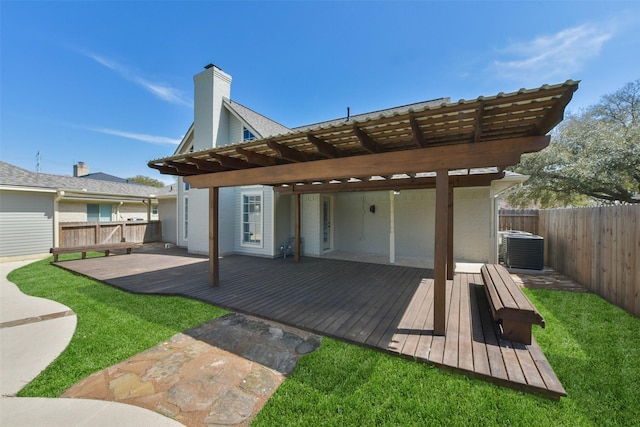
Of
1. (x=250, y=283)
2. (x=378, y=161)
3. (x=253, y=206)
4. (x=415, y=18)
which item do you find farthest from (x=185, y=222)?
(x=415, y=18)

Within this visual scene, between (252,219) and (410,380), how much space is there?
8134mm

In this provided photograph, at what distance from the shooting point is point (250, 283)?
5.84 metres

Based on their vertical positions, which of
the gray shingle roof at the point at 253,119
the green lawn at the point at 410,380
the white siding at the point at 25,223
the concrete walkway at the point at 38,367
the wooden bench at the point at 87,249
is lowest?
the concrete walkway at the point at 38,367

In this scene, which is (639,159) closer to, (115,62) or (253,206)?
(253,206)

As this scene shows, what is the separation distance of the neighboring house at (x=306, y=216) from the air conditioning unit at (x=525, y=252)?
4.02 ft

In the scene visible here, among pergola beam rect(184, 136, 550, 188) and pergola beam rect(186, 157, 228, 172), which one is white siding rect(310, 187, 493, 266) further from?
pergola beam rect(184, 136, 550, 188)

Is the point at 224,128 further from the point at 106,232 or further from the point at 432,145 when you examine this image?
the point at 432,145

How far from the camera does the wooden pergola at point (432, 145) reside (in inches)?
97.0

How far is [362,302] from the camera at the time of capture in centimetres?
460

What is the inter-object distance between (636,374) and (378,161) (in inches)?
142

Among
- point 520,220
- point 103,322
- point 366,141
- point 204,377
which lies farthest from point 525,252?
point 103,322

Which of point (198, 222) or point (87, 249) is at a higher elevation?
point (198, 222)

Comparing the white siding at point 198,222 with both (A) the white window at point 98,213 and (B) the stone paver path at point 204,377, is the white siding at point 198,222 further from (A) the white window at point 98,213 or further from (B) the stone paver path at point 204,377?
(A) the white window at point 98,213

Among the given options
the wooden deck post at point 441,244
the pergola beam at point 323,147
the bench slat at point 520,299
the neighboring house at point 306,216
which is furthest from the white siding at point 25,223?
the bench slat at point 520,299
